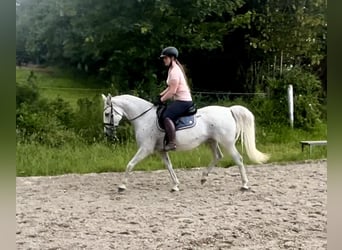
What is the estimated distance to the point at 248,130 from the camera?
197 centimetres

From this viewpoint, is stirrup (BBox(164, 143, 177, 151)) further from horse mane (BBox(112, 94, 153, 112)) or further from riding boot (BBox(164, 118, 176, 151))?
horse mane (BBox(112, 94, 153, 112))

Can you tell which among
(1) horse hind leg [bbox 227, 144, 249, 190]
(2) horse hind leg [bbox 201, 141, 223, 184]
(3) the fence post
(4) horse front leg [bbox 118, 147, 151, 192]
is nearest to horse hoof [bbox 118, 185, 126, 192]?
(4) horse front leg [bbox 118, 147, 151, 192]

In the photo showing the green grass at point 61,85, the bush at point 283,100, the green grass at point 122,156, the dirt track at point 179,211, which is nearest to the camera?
the dirt track at point 179,211

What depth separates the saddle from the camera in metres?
1.99

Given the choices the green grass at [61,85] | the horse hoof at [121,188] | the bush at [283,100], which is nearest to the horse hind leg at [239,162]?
the bush at [283,100]

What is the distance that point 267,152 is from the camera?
1.98 meters

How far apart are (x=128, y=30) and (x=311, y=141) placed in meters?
0.82

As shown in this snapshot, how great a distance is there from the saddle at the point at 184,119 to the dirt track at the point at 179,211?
0.20m

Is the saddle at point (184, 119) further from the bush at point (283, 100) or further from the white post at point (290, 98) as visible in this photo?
the white post at point (290, 98)

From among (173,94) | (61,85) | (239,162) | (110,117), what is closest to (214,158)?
(239,162)

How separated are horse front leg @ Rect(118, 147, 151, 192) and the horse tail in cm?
40

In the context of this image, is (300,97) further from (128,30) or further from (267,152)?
(128,30)

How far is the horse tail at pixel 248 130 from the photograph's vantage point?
1960 millimetres
